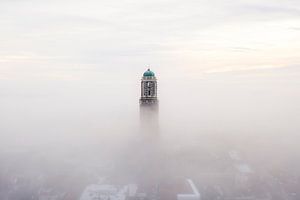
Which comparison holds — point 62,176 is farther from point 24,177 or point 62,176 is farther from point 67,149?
point 67,149

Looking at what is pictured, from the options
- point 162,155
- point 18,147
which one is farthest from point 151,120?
point 18,147

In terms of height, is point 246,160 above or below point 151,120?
below

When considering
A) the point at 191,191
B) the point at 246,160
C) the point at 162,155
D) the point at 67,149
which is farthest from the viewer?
the point at 67,149

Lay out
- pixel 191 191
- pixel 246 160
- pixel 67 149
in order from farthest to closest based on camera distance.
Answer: pixel 67 149, pixel 246 160, pixel 191 191

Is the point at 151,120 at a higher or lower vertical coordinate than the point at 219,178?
higher

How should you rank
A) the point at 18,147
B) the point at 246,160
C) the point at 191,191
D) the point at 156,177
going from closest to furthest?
1. the point at 191,191
2. the point at 156,177
3. the point at 246,160
4. the point at 18,147

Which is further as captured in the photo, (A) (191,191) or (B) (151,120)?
(B) (151,120)

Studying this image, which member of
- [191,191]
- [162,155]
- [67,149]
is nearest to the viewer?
[191,191]

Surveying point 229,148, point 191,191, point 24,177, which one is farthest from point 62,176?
point 229,148

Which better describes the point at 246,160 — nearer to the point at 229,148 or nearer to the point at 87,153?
the point at 229,148
